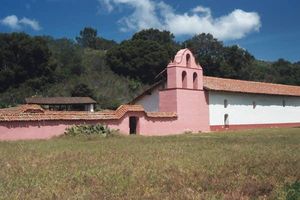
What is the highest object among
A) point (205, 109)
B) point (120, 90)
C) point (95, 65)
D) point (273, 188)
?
point (95, 65)

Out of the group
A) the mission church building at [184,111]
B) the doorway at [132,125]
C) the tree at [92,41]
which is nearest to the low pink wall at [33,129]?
the mission church building at [184,111]

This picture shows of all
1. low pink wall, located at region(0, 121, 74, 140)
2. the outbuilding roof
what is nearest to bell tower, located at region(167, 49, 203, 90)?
the outbuilding roof

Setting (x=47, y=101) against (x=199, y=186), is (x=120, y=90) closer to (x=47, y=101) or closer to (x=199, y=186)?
(x=47, y=101)

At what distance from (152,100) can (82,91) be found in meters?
30.4

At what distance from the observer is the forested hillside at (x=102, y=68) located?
227 feet

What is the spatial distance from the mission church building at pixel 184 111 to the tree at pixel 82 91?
91.9 ft

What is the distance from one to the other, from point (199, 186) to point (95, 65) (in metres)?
73.5

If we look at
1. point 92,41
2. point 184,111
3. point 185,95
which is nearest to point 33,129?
point 184,111

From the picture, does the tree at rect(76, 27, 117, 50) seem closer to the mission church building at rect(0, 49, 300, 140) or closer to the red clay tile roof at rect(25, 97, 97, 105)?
the red clay tile roof at rect(25, 97, 97, 105)

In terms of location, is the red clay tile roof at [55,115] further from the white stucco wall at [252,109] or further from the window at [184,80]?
the white stucco wall at [252,109]

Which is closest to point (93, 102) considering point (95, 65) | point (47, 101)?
point (47, 101)

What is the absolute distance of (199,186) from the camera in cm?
875

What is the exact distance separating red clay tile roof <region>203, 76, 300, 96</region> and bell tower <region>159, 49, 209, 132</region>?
1.36 metres

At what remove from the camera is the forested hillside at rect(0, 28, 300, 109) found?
2729 inches
